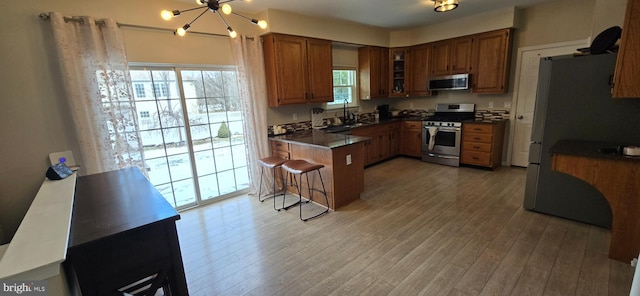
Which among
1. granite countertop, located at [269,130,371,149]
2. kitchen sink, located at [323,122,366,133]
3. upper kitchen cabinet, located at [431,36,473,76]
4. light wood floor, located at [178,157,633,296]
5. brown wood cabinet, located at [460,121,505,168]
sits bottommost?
light wood floor, located at [178,157,633,296]

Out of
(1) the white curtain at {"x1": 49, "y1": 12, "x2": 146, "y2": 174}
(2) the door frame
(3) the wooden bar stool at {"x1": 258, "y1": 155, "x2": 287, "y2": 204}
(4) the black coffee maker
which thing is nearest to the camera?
(1) the white curtain at {"x1": 49, "y1": 12, "x2": 146, "y2": 174}

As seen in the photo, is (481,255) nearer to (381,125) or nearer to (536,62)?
(381,125)

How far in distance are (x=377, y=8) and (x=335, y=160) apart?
2.42 metres

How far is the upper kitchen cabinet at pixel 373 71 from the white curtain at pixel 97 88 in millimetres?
3977

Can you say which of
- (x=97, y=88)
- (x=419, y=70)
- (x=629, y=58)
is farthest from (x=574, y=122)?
(x=97, y=88)

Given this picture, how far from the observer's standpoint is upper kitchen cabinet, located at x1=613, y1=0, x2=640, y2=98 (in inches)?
78.6

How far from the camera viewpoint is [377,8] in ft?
13.1

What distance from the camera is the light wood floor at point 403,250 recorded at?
6.63 ft

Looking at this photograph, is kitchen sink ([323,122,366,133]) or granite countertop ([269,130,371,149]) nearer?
granite countertop ([269,130,371,149])

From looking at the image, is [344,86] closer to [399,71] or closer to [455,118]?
[399,71]

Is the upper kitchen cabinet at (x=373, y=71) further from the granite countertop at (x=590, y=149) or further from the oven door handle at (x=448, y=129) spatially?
the granite countertop at (x=590, y=149)

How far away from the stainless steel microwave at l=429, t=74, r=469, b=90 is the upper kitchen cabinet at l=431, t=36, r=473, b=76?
0.36 ft

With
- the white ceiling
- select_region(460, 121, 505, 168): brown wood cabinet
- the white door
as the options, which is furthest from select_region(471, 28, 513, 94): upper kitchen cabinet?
select_region(460, 121, 505, 168): brown wood cabinet

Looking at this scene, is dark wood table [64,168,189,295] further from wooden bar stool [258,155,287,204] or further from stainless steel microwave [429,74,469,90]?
stainless steel microwave [429,74,469,90]
